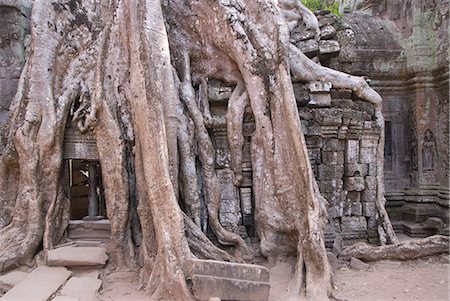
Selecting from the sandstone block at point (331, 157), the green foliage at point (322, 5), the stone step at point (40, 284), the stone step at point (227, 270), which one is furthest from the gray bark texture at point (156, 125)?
the green foliage at point (322, 5)

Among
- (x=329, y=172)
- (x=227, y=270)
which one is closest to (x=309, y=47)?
(x=329, y=172)

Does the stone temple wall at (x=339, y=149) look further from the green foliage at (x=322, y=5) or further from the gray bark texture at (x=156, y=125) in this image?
the green foliage at (x=322, y=5)

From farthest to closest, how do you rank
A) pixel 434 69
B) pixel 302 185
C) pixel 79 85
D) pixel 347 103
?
pixel 434 69, pixel 347 103, pixel 79 85, pixel 302 185

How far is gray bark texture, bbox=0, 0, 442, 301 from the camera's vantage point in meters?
3.45

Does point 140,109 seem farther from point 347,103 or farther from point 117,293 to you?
point 347,103

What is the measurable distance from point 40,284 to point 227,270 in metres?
1.65

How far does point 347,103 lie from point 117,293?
340 centimetres

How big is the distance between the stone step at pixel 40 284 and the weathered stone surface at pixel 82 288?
0.27 feet

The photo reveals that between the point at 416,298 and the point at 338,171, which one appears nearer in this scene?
the point at 416,298

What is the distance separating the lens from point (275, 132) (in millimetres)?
3836

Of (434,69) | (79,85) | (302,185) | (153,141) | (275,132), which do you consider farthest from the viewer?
(434,69)

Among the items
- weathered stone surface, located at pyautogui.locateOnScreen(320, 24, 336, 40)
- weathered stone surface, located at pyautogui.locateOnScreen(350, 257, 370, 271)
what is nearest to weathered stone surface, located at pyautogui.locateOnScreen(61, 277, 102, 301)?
weathered stone surface, located at pyautogui.locateOnScreen(350, 257, 370, 271)

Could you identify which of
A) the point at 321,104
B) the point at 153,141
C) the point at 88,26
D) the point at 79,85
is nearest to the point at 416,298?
the point at 321,104

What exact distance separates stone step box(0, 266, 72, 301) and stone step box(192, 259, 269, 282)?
1242 millimetres
